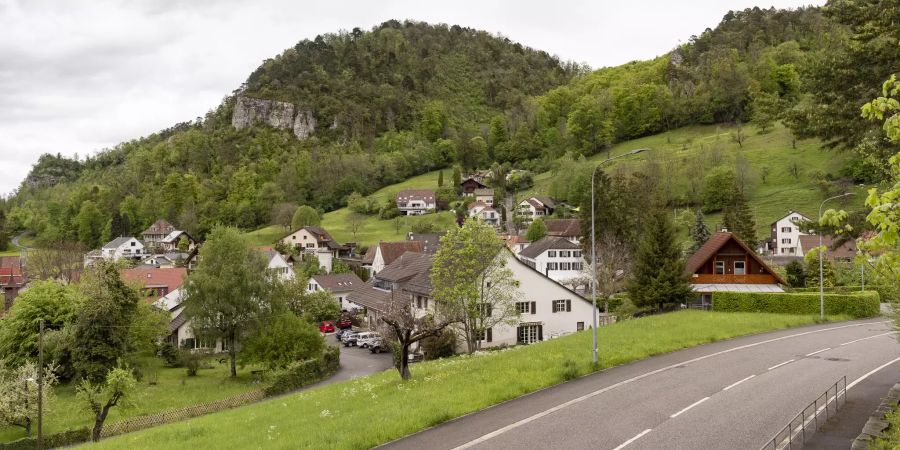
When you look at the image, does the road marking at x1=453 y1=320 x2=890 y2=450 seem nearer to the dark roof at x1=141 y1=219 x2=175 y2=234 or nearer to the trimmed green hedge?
the trimmed green hedge

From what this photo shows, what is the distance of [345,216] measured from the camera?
138 meters

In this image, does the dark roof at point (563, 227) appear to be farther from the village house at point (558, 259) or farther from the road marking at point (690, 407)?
the road marking at point (690, 407)

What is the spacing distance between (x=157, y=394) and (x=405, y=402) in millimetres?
28041

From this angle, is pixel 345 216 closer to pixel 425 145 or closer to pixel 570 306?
pixel 425 145

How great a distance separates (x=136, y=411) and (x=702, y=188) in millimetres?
94983

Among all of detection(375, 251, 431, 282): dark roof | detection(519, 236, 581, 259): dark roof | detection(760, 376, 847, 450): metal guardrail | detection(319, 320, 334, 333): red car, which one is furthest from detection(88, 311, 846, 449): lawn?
detection(519, 236, 581, 259): dark roof

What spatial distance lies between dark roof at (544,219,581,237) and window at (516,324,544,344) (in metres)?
52.3

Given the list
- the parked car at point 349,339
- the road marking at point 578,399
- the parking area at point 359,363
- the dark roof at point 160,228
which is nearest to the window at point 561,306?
the parking area at point 359,363

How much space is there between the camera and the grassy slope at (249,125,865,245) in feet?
321

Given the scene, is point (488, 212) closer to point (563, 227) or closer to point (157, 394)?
point (563, 227)

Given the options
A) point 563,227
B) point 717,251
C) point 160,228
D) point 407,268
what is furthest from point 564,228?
point 160,228

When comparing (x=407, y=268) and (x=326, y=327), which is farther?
(x=326, y=327)

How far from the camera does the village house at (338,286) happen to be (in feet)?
247

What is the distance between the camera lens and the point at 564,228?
103m
